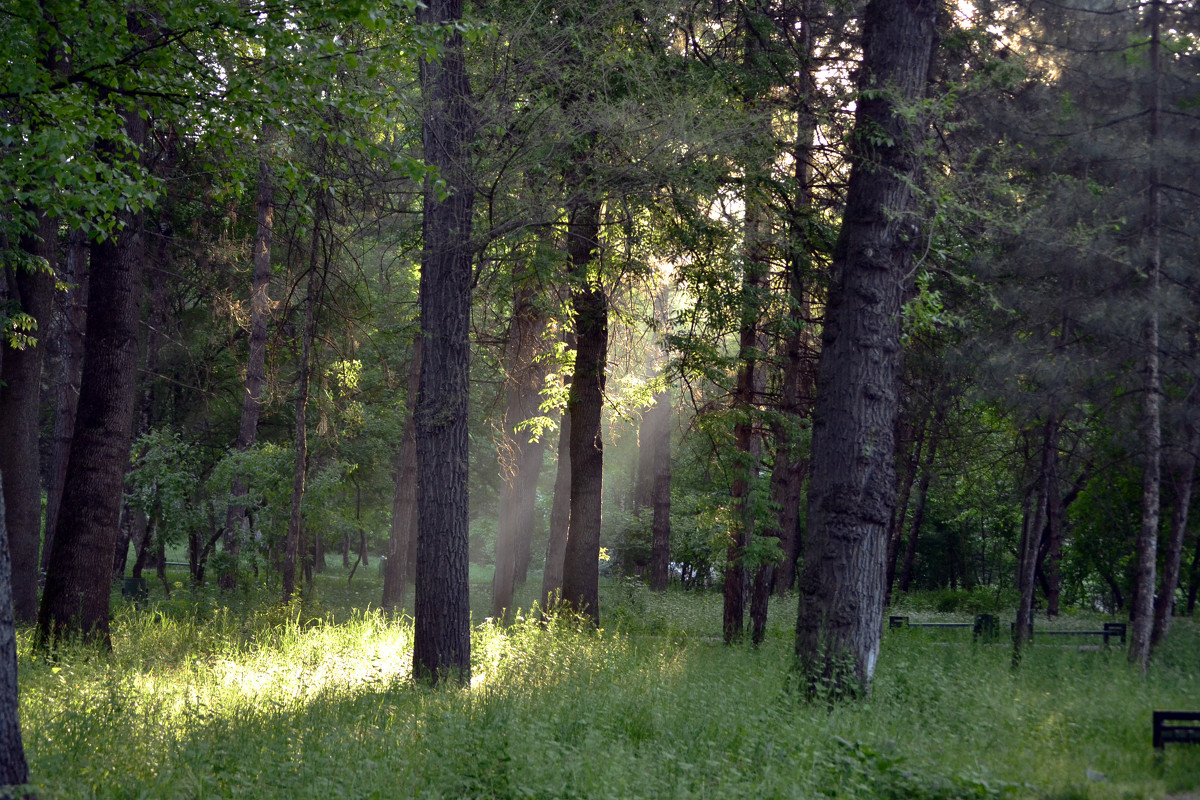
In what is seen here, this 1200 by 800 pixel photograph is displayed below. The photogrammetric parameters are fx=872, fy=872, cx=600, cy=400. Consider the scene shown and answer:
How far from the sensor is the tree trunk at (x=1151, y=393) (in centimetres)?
1229

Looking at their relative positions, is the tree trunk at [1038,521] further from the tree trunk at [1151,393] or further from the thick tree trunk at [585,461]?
the thick tree trunk at [585,461]

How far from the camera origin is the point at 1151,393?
41.1ft

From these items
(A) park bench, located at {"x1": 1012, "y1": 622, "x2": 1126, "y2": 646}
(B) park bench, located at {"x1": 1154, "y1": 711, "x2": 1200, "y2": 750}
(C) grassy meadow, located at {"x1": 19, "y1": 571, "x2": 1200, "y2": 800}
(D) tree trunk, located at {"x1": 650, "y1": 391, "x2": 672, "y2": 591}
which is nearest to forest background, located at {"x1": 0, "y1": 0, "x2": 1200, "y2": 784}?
(C) grassy meadow, located at {"x1": 19, "y1": 571, "x2": 1200, "y2": 800}

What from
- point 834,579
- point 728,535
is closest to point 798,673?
point 834,579

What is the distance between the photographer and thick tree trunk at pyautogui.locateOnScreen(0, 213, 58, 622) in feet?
42.2

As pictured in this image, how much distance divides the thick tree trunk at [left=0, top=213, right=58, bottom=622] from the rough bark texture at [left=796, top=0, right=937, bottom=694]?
37.1ft

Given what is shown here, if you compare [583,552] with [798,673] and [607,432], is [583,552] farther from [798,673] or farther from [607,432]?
[798,673]

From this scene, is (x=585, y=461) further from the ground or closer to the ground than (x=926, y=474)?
further from the ground

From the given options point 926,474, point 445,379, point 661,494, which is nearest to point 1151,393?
point 445,379

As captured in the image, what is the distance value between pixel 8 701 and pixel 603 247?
8538 millimetres

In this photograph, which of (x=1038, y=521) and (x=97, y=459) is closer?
(x=97, y=459)

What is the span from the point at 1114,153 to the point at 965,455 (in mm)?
7254

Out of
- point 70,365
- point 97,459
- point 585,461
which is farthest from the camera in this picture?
point 70,365

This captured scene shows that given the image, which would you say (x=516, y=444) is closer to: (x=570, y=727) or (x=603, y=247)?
(x=603, y=247)
